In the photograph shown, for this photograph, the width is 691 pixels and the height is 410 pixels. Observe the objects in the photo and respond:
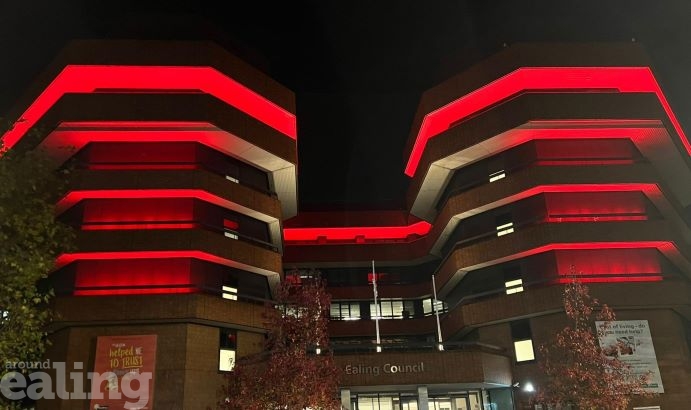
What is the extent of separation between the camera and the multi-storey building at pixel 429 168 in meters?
33.7

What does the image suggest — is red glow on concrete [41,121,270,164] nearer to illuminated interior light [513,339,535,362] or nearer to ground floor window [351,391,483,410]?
ground floor window [351,391,483,410]

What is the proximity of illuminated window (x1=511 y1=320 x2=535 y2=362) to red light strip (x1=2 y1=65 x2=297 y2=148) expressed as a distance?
80.1ft

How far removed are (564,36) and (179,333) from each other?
3347 cm

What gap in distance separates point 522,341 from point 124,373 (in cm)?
2515

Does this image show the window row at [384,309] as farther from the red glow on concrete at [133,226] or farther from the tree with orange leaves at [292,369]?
the tree with orange leaves at [292,369]

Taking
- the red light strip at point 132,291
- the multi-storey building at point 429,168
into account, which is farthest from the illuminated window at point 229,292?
the red light strip at point 132,291

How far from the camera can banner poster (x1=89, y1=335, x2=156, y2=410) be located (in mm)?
31719

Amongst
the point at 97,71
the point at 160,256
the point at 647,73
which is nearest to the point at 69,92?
the point at 97,71

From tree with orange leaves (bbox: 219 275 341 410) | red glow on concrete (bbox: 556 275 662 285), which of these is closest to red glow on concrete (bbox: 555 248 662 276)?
red glow on concrete (bbox: 556 275 662 285)

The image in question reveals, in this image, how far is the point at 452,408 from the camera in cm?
3634

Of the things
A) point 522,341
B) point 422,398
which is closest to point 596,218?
point 522,341

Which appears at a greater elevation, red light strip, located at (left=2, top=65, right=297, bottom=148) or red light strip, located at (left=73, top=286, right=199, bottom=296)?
red light strip, located at (left=2, top=65, right=297, bottom=148)

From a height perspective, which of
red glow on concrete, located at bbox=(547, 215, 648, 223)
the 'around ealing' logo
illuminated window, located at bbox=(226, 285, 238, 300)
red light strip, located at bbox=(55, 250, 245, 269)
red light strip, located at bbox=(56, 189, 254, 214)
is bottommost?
the 'around ealing' logo

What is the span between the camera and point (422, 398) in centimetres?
3356
